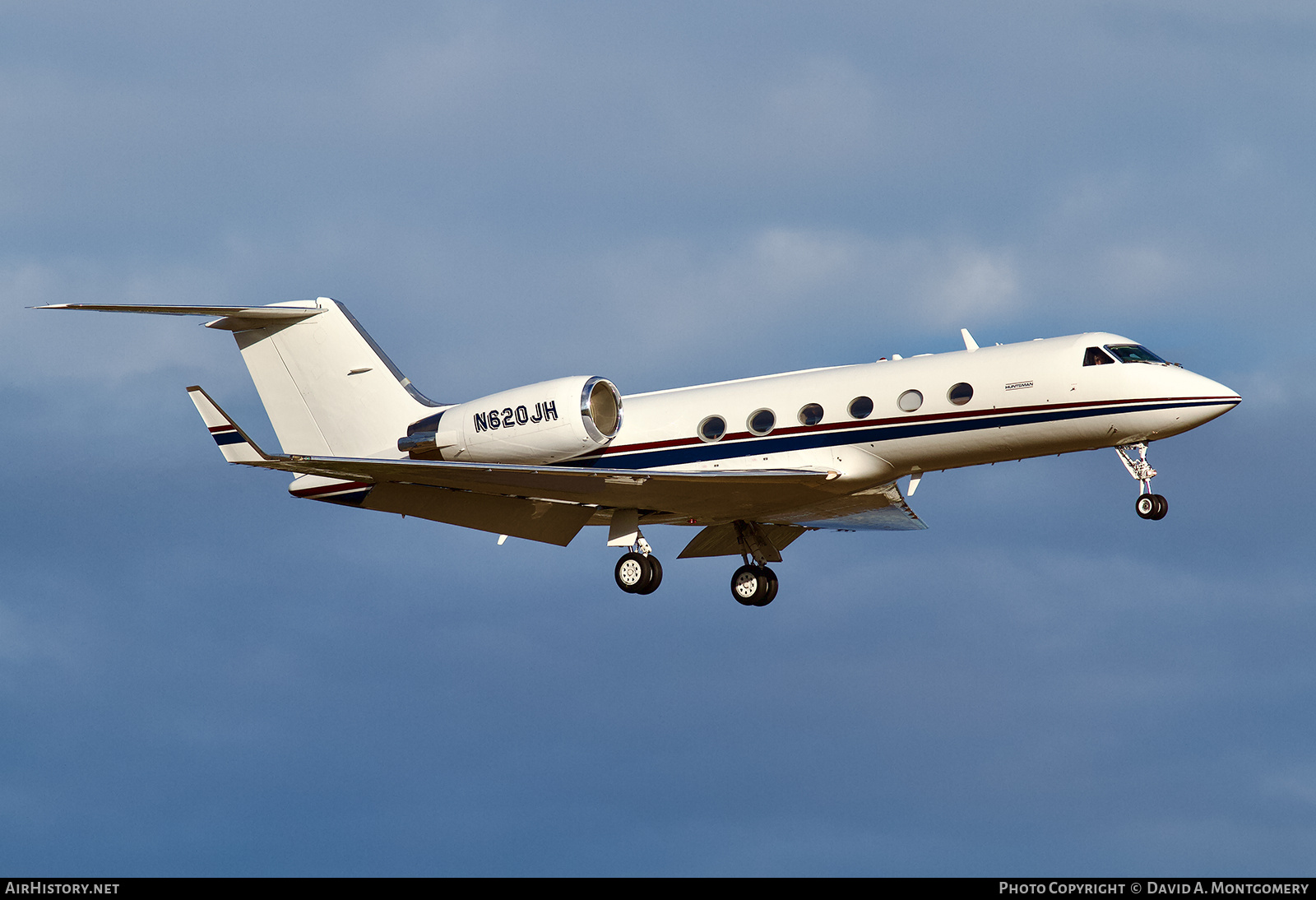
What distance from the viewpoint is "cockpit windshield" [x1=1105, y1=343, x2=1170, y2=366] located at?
22219 millimetres

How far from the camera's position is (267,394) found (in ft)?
89.8

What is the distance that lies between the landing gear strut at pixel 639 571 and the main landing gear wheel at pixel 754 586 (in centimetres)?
222

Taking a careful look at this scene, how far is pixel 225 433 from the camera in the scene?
23.2 m

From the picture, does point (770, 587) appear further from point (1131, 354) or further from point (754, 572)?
point (1131, 354)

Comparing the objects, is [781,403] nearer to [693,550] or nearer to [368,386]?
[693,550]

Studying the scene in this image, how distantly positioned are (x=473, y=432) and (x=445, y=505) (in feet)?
5.34

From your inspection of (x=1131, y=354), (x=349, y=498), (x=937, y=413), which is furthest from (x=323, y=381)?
(x=1131, y=354)

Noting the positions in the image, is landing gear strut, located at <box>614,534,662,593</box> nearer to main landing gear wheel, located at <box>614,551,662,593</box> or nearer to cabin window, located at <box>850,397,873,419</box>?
main landing gear wheel, located at <box>614,551,662,593</box>

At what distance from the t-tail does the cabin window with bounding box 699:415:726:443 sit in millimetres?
5211

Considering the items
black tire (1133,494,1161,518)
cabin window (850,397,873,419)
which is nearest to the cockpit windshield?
black tire (1133,494,1161,518)

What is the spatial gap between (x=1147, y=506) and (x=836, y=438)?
15.2 feet

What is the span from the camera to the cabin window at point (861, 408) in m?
23.1

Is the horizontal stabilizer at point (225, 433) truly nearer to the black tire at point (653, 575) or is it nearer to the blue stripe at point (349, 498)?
the blue stripe at point (349, 498)

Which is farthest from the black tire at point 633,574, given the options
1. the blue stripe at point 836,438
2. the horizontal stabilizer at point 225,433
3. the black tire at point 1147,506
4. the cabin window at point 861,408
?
the black tire at point 1147,506
